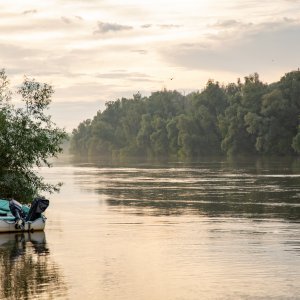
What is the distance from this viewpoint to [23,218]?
138ft

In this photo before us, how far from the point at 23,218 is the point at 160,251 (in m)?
10.8

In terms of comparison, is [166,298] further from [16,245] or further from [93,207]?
[93,207]

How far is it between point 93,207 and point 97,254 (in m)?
24.7

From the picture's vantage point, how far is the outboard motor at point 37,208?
4078 cm

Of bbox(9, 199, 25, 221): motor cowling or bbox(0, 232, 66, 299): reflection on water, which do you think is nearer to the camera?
bbox(0, 232, 66, 299): reflection on water

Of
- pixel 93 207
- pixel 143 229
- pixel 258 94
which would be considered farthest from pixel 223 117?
pixel 143 229

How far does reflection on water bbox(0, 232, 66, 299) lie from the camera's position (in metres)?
25.8

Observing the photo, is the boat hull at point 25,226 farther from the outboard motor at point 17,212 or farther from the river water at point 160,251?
the river water at point 160,251

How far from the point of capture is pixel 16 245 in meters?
37.4

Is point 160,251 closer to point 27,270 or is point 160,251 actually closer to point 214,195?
point 27,270

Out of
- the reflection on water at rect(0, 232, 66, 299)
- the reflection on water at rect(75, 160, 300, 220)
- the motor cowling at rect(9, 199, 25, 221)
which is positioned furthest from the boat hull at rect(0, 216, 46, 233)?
the reflection on water at rect(75, 160, 300, 220)

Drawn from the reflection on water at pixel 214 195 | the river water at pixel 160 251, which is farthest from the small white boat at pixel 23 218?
the reflection on water at pixel 214 195

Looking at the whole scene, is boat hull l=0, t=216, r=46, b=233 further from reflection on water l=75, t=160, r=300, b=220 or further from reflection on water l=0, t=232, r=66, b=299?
reflection on water l=75, t=160, r=300, b=220

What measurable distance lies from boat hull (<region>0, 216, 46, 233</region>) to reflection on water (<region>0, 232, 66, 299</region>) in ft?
2.60
